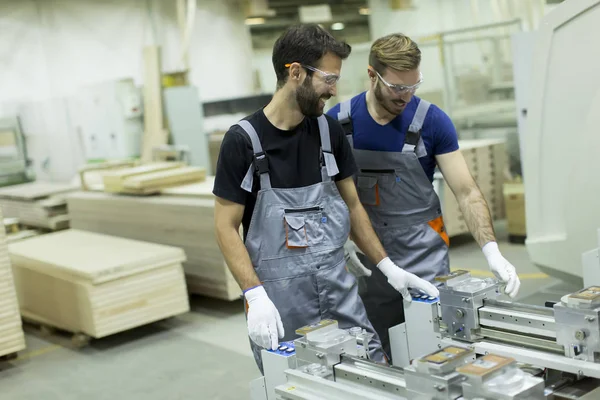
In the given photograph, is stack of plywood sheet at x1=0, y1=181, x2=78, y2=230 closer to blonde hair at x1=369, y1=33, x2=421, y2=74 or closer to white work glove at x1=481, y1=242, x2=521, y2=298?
blonde hair at x1=369, y1=33, x2=421, y2=74

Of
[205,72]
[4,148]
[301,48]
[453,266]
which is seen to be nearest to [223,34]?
[205,72]

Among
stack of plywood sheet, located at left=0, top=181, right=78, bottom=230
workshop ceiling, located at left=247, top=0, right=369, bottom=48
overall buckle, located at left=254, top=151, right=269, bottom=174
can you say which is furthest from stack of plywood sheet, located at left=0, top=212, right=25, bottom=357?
workshop ceiling, located at left=247, top=0, right=369, bottom=48

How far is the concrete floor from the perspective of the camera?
15.5 feet

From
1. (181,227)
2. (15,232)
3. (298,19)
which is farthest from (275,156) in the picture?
(298,19)

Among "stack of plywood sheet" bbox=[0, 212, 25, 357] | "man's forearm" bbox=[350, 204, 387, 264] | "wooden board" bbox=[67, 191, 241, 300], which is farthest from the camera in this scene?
"wooden board" bbox=[67, 191, 241, 300]

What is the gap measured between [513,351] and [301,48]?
1.26 metres

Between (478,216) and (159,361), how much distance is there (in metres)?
3.02

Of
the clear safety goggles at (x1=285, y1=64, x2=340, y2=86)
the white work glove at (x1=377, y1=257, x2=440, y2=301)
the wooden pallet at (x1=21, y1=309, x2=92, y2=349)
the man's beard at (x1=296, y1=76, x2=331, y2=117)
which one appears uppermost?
the clear safety goggles at (x1=285, y1=64, x2=340, y2=86)

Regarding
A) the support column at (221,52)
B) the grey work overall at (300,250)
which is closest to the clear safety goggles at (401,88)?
the grey work overall at (300,250)

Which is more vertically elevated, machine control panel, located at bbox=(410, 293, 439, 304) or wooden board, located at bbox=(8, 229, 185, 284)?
machine control panel, located at bbox=(410, 293, 439, 304)

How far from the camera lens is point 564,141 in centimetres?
438

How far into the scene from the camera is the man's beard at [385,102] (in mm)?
3018

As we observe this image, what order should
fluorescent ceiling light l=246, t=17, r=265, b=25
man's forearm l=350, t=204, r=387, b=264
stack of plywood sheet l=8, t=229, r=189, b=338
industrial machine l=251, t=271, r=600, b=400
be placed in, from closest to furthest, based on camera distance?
industrial machine l=251, t=271, r=600, b=400 → man's forearm l=350, t=204, r=387, b=264 → stack of plywood sheet l=8, t=229, r=189, b=338 → fluorescent ceiling light l=246, t=17, r=265, b=25

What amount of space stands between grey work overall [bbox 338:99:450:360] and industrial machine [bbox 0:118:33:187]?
7.65m
